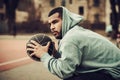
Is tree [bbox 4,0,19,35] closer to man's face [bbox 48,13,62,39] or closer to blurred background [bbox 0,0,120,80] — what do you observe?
blurred background [bbox 0,0,120,80]

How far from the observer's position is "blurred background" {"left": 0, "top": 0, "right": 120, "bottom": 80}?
7070mm

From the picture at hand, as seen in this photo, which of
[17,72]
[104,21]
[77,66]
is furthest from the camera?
[104,21]

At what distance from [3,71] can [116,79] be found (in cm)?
371

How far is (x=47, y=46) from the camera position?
395 cm

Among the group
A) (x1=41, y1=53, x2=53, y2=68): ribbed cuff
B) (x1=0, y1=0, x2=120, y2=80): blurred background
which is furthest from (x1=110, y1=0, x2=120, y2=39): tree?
(x1=41, y1=53, x2=53, y2=68): ribbed cuff

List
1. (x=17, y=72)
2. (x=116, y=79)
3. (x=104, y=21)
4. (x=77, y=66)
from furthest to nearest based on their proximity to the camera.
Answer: (x=104, y=21) < (x=17, y=72) < (x=116, y=79) < (x=77, y=66)

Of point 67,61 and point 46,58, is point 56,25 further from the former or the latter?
point 67,61

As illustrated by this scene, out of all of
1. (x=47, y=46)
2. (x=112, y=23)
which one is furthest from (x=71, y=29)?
(x=112, y=23)

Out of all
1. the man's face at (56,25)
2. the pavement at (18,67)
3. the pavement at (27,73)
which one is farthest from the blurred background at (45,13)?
the man's face at (56,25)

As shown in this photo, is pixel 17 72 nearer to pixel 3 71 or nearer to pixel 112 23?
pixel 3 71

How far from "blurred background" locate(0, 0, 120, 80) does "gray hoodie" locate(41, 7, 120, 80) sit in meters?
2.87

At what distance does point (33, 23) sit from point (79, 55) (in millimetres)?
4445

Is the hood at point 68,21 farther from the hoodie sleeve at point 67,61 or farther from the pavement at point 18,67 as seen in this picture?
the pavement at point 18,67

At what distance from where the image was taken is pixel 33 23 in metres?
8.04
